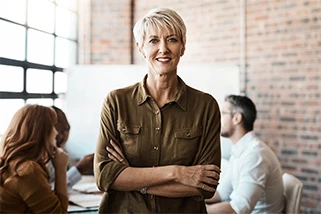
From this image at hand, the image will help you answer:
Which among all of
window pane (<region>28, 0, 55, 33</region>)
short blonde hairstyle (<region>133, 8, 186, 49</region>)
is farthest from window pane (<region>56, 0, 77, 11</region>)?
short blonde hairstyle (<region>133, 8, 186, 49</region>)

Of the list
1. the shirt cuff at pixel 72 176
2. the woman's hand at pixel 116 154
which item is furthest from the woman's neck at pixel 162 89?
the shirt cuff at pixel 72 176

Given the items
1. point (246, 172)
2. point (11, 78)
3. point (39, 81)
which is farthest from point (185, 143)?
point (39, 81)

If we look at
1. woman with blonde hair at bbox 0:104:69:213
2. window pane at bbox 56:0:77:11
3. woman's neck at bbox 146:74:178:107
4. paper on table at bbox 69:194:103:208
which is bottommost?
paper on table at bbox 69:194:103:208

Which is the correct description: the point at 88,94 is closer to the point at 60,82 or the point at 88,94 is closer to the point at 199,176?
the point at 60,82

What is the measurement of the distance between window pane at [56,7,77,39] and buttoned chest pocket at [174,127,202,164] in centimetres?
352

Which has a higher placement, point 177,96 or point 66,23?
point 66,23

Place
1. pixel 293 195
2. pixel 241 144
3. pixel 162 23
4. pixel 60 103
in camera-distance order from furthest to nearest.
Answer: pixel 60 103, pixel 241 144, pixel 293 195, pixel 162 23

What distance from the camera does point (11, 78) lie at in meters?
3.68

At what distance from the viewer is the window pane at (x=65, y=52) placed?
181 inches

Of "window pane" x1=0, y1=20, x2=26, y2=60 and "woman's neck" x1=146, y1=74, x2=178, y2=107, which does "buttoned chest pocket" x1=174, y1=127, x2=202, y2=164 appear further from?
"window pane" x1=0, y1=20, x2=26, y2=60

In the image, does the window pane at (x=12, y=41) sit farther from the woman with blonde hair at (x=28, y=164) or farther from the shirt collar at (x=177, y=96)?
the shirt collar at (x=177, y=96)

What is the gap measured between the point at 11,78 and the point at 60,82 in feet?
3.03

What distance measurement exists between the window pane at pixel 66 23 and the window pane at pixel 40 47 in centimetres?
25

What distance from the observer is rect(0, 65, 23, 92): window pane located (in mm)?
3543
